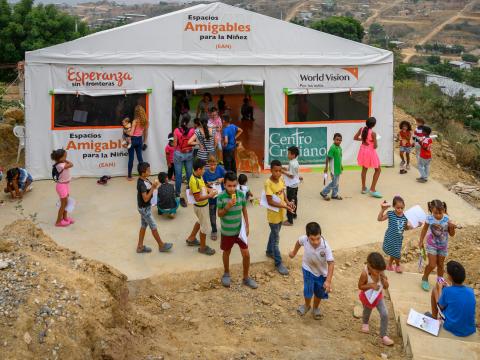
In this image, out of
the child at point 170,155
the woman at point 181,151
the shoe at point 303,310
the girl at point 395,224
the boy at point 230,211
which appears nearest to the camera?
the shoe at point 303,310

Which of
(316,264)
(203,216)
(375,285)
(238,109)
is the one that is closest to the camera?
(375,285)

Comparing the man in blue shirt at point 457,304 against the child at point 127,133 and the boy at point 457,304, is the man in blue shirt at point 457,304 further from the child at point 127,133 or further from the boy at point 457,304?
the child at point 127,133

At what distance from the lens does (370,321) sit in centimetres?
634

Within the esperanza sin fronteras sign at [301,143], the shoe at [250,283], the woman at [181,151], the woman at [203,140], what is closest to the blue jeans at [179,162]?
the woman at [181,151]

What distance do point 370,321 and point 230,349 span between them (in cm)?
196

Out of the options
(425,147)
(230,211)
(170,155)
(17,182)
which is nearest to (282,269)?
(230,211)

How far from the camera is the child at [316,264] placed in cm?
573

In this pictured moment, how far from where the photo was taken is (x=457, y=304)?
5.46m

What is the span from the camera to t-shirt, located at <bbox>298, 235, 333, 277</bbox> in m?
5.79

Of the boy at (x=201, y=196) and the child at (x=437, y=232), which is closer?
the child at (x=437, y=232)

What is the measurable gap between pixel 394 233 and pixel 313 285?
1563 millimetres

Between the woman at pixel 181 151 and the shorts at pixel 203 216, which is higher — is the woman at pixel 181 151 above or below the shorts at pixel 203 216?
above

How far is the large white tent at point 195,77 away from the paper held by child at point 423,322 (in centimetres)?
585

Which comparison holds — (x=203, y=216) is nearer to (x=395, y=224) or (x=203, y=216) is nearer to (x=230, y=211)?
(x=230, y=211)
